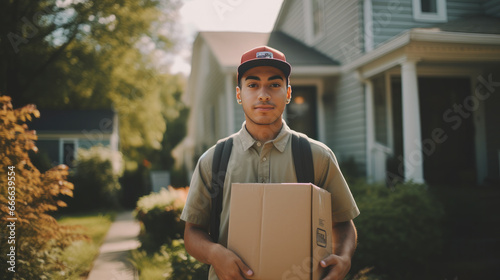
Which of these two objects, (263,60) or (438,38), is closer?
(263,60)

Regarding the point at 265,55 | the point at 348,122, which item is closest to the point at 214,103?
the point at 348,122

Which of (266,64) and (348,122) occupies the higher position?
(348,122)

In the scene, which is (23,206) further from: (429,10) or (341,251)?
(429,10)

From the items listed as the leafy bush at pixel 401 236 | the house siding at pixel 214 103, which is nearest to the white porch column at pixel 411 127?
the leafy bush at pixel 401 236

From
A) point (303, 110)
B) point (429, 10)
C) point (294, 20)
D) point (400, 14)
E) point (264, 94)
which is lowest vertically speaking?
point (264, 94)

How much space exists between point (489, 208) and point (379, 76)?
3310mm

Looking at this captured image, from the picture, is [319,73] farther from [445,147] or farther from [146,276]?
[146,276]

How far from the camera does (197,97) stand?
16.8 metres

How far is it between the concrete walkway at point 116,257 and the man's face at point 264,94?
135 inches

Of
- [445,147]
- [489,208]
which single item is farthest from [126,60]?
[489,208]

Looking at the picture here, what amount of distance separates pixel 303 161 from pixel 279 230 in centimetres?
36

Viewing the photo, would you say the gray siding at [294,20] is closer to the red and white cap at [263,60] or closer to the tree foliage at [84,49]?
the tree foliage at [84,49]

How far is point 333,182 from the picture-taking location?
172 centimetres

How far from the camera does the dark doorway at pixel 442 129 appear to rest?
7871mm
